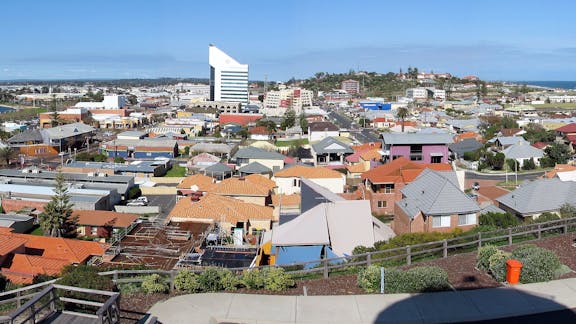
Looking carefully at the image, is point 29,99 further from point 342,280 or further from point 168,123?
point 342,280

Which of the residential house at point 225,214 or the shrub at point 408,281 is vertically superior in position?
the shrub at point 408,281

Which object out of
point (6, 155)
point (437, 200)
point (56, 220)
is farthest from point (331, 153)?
point (6, 155)

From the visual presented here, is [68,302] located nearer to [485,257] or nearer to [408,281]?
[408,281]

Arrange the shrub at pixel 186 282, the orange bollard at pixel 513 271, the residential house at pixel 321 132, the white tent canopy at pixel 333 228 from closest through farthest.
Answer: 1. the shrub at pixel 186 282
2. the orange bollard at pixel 513 271
3. the white tent canopy at pixel 333 228
4. the residential house at pixel 321 132

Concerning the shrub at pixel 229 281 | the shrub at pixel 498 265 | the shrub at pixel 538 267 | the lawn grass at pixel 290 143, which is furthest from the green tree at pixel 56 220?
the lawn grass at pixel 290 143

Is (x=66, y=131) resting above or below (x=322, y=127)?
below

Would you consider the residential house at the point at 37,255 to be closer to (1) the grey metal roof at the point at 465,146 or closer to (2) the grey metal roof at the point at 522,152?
(2) the grey metal roof at the point at 522,152

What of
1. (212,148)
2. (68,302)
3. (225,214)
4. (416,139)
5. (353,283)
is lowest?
(225,214)
